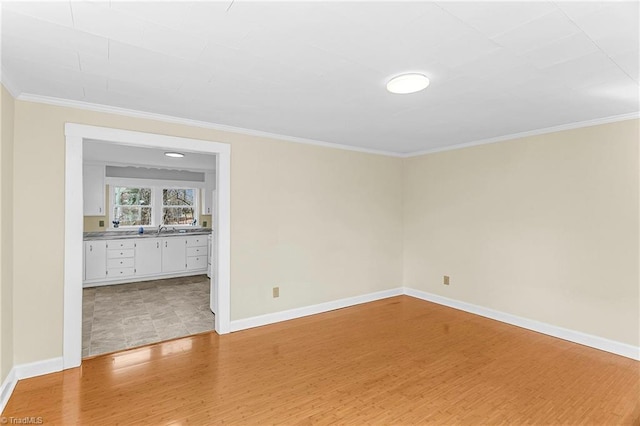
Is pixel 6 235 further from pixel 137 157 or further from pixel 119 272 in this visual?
pixel 119 272

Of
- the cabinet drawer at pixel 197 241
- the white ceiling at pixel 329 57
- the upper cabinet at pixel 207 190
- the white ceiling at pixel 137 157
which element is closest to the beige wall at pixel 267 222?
the white ceiling at pixel 329 57

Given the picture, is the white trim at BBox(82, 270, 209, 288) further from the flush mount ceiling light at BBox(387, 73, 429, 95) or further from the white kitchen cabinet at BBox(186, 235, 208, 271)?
the flush mount ceiling light at BBox(387, 73, 429, 95)

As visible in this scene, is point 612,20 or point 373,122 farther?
point 373,122

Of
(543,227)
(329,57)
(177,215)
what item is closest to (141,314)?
(177,215)

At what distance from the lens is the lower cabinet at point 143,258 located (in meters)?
5.73

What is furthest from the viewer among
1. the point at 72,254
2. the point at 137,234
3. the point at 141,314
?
the point at 137,234

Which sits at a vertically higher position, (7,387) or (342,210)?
(342,210)

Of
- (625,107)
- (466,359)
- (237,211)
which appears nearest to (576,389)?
(466,359)

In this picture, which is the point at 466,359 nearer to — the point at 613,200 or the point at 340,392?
the point at 340,392

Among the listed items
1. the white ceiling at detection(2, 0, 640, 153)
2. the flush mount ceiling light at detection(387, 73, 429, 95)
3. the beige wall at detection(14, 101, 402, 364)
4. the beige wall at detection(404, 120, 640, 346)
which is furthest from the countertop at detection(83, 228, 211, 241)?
the flush mount ceiling light at detection(387, 73, 429, 95)

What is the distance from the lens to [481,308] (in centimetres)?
439

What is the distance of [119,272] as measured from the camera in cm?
593

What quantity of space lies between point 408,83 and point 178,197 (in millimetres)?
6350

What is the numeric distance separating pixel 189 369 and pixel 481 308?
3.69 m
